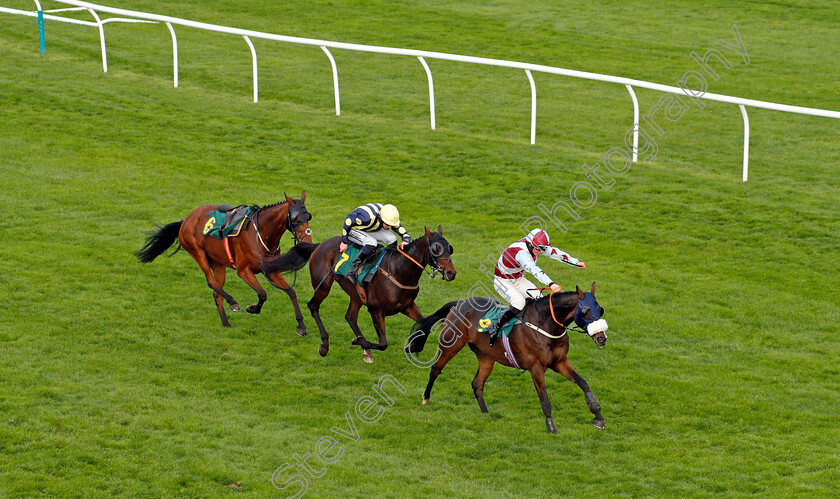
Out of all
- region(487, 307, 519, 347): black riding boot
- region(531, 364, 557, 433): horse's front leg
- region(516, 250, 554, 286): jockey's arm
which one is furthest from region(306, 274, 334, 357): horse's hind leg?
region(531, 364, 557, 433): horse's front leg

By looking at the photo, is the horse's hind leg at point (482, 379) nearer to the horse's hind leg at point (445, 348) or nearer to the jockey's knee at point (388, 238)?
the horse's hind leg at point (445, 348)

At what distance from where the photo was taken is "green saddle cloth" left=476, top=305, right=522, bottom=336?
806cm

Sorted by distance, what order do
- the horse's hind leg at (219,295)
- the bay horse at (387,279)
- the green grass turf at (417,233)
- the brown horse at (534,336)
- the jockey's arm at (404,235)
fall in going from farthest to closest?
the horse's hind leg at (219,295), the jockey's arm at (404,235), the bay horse at (387,279), the green grass turf at (417,233), the brown horse at (534,336)

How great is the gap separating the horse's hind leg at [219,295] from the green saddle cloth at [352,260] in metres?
1.52

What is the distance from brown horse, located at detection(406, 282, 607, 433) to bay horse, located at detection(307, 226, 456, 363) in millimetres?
387

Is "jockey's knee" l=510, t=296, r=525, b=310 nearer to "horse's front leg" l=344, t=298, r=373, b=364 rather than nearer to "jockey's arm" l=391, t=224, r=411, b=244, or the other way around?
"jockey's arm" l=391, t=224, r=411, b=244

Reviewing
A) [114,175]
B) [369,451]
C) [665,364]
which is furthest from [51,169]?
[665,364]

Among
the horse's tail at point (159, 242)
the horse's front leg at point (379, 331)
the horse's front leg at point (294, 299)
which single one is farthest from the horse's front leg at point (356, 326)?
the horse's tail at point (159, 242)

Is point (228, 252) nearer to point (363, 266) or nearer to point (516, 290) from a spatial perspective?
point (363, 266)

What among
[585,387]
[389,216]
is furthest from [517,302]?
[389,216]

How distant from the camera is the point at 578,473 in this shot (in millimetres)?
7352

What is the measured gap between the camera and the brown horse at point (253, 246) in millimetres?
9398

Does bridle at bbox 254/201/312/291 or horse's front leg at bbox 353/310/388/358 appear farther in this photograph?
bridle at bbox 254/201/312/291

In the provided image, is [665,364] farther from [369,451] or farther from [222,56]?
[222,56]
